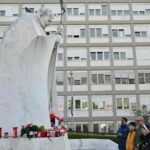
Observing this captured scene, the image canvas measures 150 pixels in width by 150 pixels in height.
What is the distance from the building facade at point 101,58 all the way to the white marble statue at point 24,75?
29.2 m

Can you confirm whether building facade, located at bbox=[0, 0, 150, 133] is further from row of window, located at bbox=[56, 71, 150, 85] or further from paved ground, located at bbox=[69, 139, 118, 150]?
paved ground, located at bbox=[69, 139, 118, 150]

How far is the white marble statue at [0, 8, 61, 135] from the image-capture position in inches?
308

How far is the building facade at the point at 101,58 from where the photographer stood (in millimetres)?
38062

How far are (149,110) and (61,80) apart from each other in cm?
1009

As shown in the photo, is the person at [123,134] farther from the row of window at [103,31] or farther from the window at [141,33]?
the window at [141,33]

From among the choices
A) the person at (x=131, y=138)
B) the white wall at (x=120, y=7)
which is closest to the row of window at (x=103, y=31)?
the white wall at (x=120, y=7)

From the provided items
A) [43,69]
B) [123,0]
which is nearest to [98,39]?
[123,0]

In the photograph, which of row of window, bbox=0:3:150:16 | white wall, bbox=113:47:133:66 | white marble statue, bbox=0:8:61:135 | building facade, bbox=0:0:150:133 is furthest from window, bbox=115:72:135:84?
white marble statue, bbox=0:8:61:135

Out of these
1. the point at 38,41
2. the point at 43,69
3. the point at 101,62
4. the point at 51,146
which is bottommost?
the point at 51,146

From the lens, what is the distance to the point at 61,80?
3900cm

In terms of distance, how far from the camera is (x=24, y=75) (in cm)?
810

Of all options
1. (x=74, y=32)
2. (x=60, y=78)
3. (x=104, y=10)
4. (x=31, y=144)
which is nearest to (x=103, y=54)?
(x=74, y=32)

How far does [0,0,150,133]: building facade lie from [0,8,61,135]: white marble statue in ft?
95.7

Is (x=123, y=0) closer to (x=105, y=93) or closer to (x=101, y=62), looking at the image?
(x=101, y=62)
